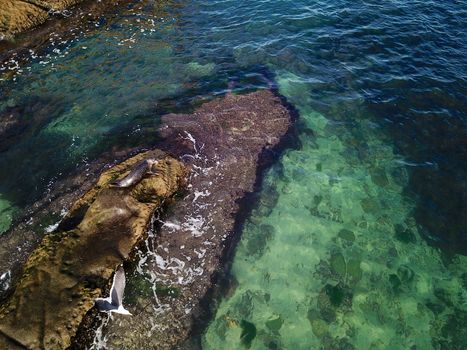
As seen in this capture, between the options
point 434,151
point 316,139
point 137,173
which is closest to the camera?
point 137,173

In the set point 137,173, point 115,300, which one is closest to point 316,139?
point 137,173

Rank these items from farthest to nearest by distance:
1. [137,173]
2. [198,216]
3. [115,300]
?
[198,216]
[137,173]
[115,300]

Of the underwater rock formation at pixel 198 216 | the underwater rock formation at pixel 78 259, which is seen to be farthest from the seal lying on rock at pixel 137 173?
the underwater rock formation at pixel 198 216

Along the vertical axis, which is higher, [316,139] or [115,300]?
[115,300]

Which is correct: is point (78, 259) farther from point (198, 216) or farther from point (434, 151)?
point (434, 151)

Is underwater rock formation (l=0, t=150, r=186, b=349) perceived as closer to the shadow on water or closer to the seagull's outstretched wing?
the seagull's outstretched wing

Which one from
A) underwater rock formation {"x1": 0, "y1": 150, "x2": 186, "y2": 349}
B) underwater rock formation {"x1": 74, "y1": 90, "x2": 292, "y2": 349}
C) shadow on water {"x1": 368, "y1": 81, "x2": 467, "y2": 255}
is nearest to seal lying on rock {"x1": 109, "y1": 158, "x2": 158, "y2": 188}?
underwater rock formation {"x1": 0, "y1": 150, "x2": 186, "y2": 349}
